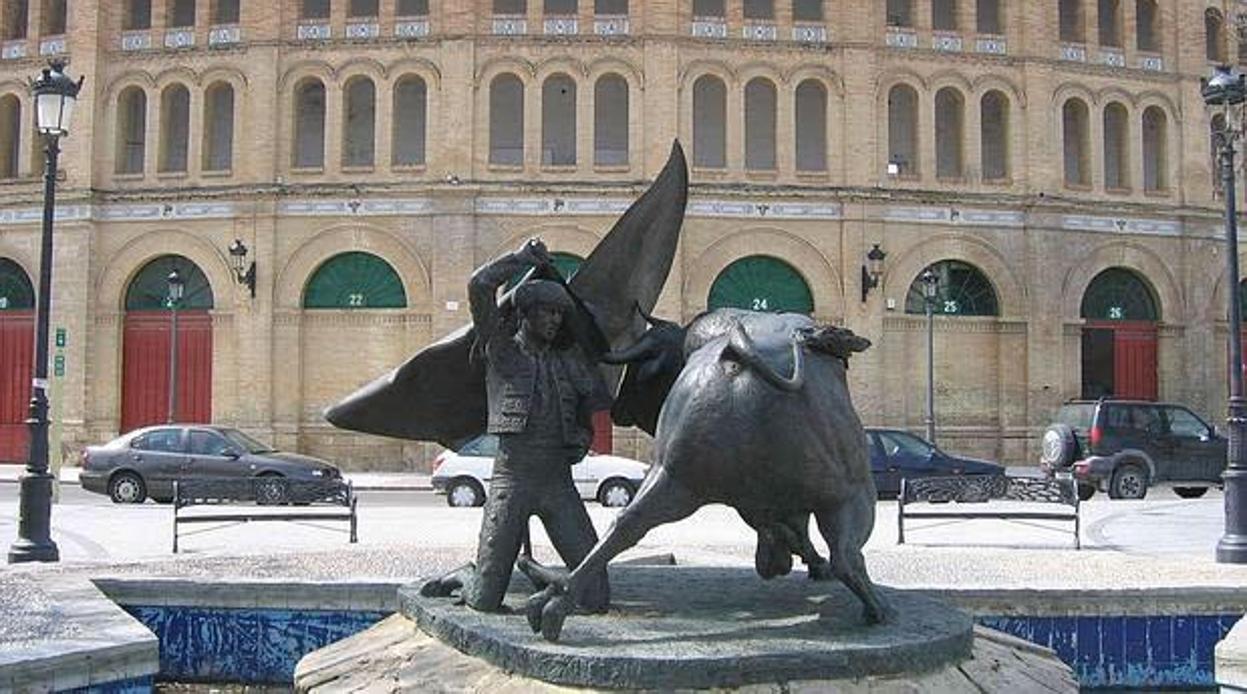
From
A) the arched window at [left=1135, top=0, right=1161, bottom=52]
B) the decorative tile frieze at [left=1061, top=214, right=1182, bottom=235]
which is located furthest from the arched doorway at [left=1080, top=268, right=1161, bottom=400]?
the arched window at [left=1135, top=0, right=1161, bottom=52]

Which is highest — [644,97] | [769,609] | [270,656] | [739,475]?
[644,97]

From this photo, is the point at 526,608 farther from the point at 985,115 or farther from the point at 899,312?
the point at 985,115

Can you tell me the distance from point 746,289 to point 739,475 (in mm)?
25325

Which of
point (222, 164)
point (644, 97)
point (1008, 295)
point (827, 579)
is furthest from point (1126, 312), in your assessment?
point (827, 579)

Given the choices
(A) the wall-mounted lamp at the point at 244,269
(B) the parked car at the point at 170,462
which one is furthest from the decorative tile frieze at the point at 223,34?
(B) the parked car at the point at 170,462

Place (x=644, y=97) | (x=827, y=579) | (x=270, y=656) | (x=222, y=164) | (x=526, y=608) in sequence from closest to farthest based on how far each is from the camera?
1. (x=526, y=608)
2. (x=827, y=579)
3. (x=270, y=656)
4. (x=644, y=97)
5. (x=222, y=164)

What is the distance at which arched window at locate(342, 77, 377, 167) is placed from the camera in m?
32.0

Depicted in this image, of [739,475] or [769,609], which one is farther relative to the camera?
[769,609]

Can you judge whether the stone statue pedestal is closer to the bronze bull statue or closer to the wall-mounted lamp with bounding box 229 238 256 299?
the bronze bull statue

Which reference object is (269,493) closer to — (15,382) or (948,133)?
(15,382)

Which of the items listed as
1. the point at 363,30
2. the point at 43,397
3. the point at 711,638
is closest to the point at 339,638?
the point at 711,638

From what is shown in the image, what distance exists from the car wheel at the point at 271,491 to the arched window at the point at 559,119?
17522 millimetres

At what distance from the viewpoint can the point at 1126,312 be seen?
106ft

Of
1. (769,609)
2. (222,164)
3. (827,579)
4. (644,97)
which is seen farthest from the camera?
(222,164)
